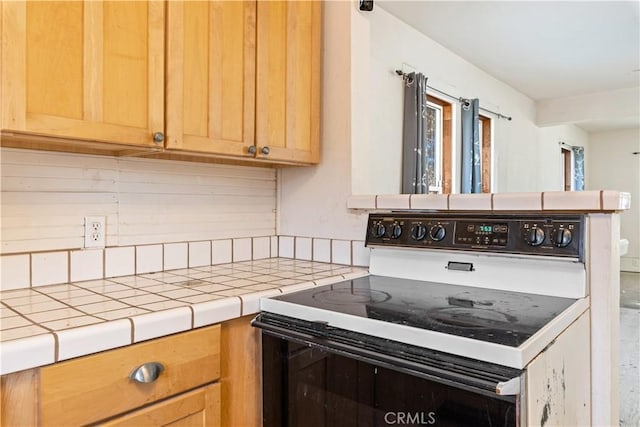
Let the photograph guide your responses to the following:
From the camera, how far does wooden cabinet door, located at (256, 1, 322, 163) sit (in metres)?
1.61

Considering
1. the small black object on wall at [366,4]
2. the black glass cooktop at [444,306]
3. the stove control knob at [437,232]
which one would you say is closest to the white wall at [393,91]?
the small black object on wall at [366,4]

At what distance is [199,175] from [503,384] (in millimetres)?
1341

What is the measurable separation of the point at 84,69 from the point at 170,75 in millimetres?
247

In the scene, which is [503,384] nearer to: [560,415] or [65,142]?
[560,415]

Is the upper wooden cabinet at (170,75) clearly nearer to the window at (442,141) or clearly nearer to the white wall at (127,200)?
the white wall at (127,200)

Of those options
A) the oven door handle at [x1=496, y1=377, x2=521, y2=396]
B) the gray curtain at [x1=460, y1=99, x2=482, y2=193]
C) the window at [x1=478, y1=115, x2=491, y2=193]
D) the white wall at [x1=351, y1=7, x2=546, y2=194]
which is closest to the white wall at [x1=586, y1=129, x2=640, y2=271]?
the white wall at [x1=351, y1=7, x2=546, y2=194]

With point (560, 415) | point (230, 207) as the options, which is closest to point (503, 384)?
point (560, 415)

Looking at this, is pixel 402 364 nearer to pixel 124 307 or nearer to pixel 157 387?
pixel 157 387

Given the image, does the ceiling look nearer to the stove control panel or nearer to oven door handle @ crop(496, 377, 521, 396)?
the stove control panel

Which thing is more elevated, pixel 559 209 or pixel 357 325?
pixel 559 209

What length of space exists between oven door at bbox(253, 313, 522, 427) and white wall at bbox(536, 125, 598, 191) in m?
5.05

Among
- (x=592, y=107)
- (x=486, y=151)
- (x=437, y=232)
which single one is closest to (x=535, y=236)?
(x=437, y=232)

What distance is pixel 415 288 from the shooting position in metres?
1.42

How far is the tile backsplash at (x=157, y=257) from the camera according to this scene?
1.30 m
